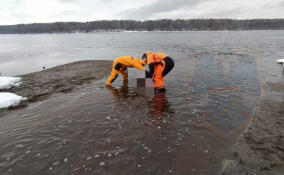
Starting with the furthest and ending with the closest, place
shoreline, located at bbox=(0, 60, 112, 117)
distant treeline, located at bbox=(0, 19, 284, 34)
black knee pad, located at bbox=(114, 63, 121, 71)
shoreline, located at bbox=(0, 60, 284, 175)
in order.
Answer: distant treeline, located at bbox=(0, 19, 284, 34), black knee pad, located at bbox=(114, 63, 121, 71), shoreline, located at bbox=(0, 60, 112, 117), shoreline, located at bbox=(0, 60, 284, 175)

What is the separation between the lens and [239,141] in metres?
4.75

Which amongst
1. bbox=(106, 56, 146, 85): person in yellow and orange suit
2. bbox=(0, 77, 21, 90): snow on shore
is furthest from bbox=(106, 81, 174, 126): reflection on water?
bbox=(0, 77, 21, 90): snow on shore

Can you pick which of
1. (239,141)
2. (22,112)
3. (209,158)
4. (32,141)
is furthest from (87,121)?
(239,141)

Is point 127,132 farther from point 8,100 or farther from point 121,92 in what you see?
point 8,100

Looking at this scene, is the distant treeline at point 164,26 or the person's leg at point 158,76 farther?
the distant treeline at point 164,26

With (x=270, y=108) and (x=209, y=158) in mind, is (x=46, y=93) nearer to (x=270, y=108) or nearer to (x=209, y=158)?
(x=209, y=158)

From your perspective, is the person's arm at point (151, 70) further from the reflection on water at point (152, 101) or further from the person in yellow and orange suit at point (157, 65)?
the reflection on water at point (152, 101)

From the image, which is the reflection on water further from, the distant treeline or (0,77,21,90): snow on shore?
the distant treeline

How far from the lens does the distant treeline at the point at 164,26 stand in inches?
4840

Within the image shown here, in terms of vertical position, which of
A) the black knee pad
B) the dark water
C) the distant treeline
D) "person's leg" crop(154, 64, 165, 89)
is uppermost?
the distant treeline

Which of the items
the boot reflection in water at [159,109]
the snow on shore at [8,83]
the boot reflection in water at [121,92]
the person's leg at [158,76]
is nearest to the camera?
the boot reflection in water at [159,109]

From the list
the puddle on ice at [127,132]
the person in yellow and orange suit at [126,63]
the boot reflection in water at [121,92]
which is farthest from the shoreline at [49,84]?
the person in yellow and orange suit at [126,63]

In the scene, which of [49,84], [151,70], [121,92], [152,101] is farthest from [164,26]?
[152,101]

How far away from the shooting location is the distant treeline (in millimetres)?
122938
